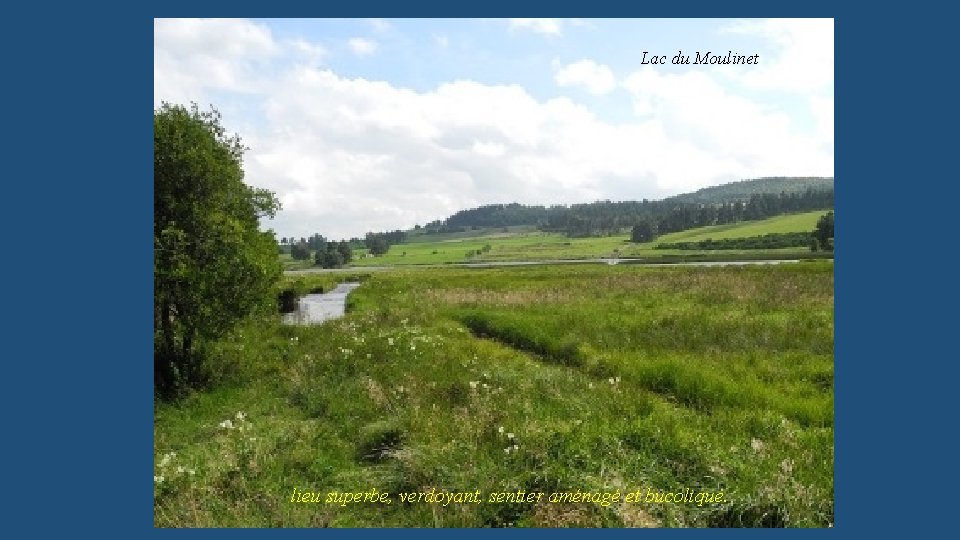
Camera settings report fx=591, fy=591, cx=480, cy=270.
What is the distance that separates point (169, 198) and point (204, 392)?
5.10 metres

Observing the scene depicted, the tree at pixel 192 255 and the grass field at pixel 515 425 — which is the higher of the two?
the tree at pixel 192 255

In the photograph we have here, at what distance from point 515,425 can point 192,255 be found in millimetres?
9331

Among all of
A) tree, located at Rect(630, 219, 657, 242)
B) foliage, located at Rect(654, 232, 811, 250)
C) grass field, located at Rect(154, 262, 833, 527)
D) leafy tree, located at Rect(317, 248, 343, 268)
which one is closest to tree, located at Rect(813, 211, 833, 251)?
foliage, located at Rect(654, 232, 811, 250)

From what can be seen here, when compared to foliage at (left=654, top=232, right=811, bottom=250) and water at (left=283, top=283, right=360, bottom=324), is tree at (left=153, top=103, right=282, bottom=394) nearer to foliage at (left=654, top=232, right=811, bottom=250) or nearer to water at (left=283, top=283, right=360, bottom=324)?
water at (left=283, top=283, right=360, bottom=324)

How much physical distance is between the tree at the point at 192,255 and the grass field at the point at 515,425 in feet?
4.57

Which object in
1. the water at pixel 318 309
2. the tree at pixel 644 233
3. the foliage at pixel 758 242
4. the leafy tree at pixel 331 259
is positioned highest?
the tree at pixel 644 233

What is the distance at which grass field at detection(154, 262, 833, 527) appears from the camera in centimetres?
832

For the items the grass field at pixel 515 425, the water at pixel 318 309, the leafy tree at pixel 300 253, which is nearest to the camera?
the grass field at pixel 515 425

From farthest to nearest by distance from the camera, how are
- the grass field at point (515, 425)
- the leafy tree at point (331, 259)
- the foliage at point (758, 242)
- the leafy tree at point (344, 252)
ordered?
the leafy tree at point (344, 252) < the leafy tree at point (331, 259) < the foliage at point (758, 242) < the grass field at point (515, 425)

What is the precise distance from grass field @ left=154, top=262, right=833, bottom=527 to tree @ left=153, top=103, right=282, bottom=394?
4.57 feet

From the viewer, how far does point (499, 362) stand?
1748 centimetres

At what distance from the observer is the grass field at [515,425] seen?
8.32 m

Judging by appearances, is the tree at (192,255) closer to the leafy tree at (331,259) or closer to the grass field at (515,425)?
the grass field at (515,425)

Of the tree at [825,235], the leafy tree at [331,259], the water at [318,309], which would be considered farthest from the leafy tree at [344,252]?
the tree at [825,235]
